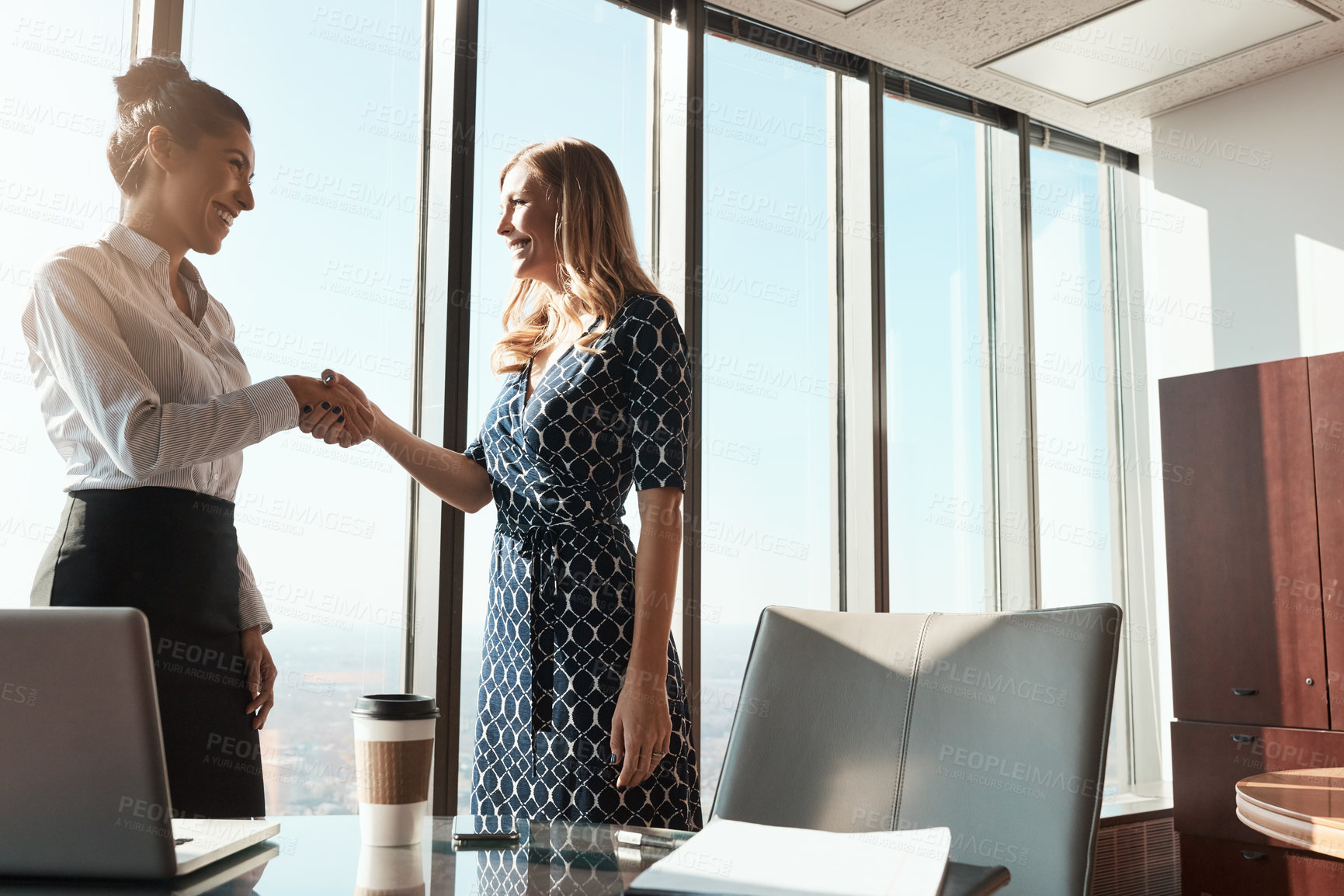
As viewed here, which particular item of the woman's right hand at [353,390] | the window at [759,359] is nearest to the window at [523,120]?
the window at [759,359]

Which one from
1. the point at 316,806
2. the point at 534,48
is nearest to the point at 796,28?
the point at 534,48

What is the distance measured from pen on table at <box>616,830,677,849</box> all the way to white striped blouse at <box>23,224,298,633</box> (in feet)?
2.74

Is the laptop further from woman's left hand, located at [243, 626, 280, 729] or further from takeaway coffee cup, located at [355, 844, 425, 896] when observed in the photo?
woman's left hand, located at [243, 626, 280, 729]

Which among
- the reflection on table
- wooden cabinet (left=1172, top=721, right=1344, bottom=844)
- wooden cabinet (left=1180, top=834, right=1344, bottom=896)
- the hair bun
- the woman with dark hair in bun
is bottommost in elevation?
wooden cabinet (left=1180, top=834, right=1344, bottom=896)

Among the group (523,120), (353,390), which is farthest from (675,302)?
(353,390)

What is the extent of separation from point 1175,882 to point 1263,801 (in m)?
2.48

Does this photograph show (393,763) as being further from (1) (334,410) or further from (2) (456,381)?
(2) (456,381)

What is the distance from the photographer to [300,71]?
252cm

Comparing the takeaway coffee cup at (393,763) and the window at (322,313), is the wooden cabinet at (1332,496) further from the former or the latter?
the takeaway coffee cup at (393,763)

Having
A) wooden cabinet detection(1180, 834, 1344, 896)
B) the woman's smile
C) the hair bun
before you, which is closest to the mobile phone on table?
the woman's smile

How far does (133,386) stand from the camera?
1429mm

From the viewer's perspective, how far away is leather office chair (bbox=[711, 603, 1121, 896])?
107cm

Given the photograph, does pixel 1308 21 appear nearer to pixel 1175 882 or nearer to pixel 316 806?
pixel 1175 882

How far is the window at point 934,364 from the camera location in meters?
3.68
